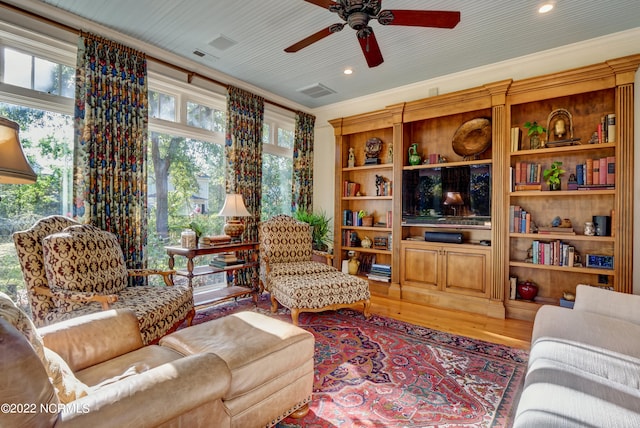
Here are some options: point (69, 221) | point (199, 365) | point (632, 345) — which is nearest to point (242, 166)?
point (69, 221)

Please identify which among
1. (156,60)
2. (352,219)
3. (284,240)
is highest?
(156,60)

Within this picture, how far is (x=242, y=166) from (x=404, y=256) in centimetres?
255

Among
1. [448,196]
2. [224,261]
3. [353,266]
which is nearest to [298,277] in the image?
[224,261]

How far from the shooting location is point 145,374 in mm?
1161

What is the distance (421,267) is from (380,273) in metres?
0.65

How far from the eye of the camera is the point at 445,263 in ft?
13.4

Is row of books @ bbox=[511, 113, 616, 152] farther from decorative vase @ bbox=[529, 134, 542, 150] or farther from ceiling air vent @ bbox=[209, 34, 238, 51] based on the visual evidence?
ceiling air vent @ bbox=[209, 34, 238, 51]

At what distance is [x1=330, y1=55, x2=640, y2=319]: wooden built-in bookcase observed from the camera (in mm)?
3139

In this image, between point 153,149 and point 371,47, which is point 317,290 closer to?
point 371,47

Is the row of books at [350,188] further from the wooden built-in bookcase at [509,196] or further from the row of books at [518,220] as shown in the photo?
the row of books at [518,220]

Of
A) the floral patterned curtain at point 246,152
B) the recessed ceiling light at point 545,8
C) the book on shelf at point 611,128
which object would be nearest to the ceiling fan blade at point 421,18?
the recessed ceiling light at point 545,8

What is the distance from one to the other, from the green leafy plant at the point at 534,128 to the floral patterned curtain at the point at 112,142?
424 centimetres

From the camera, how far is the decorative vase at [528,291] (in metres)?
3.66

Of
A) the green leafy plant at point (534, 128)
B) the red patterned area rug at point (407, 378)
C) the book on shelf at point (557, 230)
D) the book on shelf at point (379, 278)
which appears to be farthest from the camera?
the book on shelf at point (379, 278)
